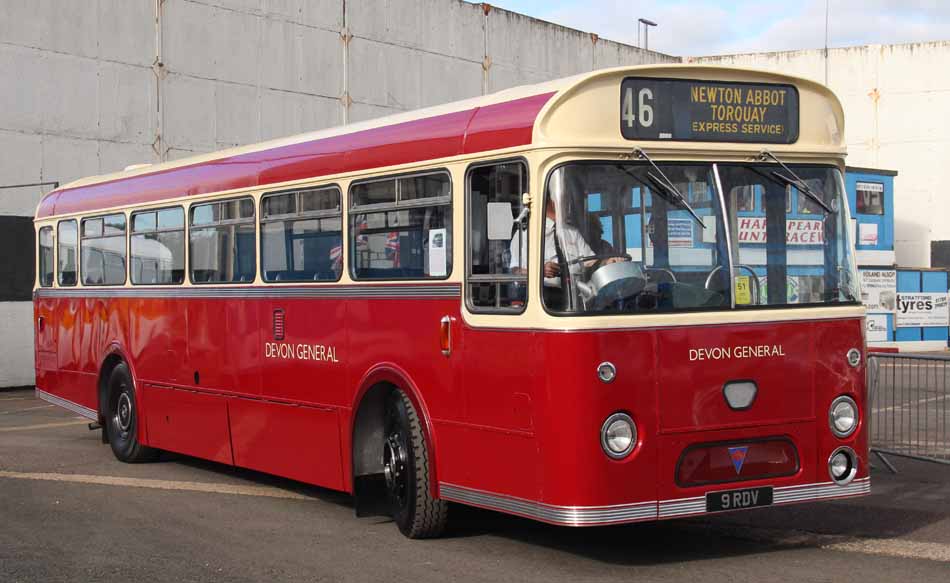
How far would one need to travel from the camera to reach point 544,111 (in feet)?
27.0

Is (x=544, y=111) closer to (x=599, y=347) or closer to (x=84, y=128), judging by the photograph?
(x=599, y=347)

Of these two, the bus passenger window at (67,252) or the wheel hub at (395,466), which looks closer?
the wheel hub at (395,466)

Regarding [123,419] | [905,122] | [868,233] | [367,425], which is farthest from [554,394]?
[905,122]

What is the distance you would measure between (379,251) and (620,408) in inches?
105

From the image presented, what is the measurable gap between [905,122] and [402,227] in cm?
3195

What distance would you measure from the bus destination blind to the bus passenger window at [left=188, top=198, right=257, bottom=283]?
14.9 ft

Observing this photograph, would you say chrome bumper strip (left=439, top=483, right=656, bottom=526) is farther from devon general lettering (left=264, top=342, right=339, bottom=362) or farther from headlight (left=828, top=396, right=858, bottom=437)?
devon general lettering (left=264, top=342, right=339, bottom=362)

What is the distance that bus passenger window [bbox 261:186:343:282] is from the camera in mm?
10578

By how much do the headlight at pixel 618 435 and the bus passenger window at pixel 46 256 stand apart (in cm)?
1062

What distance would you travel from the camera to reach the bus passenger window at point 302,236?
10578 mm

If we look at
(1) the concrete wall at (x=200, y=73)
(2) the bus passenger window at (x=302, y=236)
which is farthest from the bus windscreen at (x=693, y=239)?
(1) the concrete wall at (x=200, y=73)

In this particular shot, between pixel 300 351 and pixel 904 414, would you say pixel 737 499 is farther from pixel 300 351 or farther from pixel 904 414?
pixel 904 414

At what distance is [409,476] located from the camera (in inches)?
Answer: 376

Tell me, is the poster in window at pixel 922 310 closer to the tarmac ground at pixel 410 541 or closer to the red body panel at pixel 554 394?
the tarmac ground at pixel 410 541
